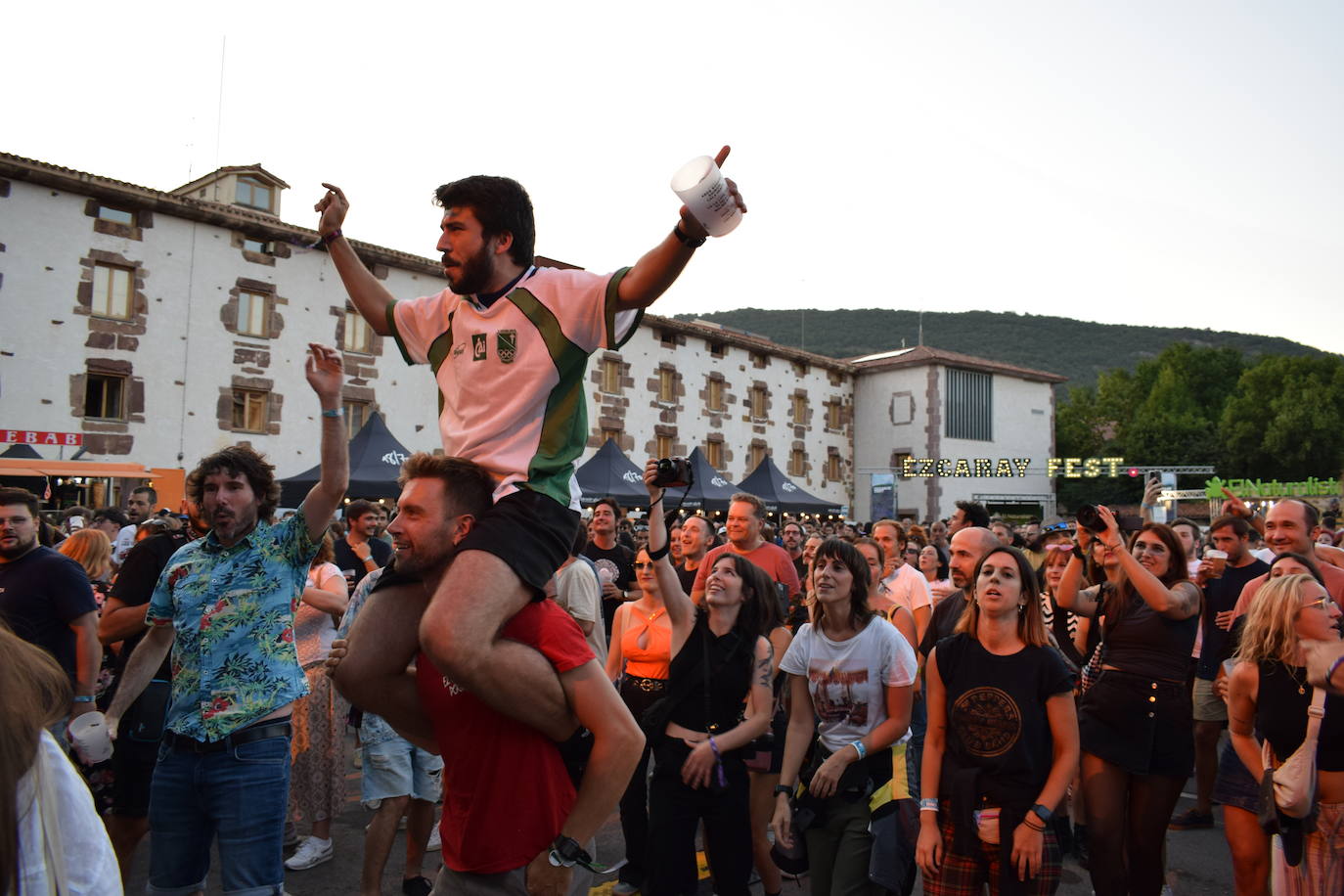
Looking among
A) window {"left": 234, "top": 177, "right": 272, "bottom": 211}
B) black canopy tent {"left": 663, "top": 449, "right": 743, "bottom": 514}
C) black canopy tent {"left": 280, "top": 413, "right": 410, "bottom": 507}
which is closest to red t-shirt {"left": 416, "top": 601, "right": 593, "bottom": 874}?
black canopy tent {"left": 280, "top": 413, "right": 410, "bottom": 507}

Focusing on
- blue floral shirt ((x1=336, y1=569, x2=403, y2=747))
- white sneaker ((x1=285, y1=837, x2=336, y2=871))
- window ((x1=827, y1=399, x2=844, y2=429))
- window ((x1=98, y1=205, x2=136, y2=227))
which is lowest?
white sneaker ((x1=285, y1=837, x2=336, y2=871))

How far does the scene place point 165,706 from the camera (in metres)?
4.62

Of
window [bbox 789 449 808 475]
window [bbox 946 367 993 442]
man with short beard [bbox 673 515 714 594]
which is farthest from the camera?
window [bbox 946 367 993 442]

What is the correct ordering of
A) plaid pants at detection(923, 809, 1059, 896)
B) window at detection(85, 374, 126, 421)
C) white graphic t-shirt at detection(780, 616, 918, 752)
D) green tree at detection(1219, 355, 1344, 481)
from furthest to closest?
green tree at detection(1219, 355, 1344, 481) < window at detection(85, 374, 126, 421) < white graphic t-shirt at detection(780, 616, 918, 752) < plaid pants at detection(923, 809, 1059, 896)

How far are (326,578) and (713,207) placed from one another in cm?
499

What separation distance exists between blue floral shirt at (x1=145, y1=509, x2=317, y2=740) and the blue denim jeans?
0.13 meters

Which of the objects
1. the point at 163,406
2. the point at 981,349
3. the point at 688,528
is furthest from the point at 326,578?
the point at 981,349

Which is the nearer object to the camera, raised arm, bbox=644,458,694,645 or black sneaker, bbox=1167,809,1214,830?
raised arm, bbox=644,458,694,645

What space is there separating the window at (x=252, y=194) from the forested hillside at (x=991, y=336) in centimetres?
9408

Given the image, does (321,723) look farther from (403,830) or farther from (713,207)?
(713,207)

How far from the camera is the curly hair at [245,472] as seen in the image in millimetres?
4133

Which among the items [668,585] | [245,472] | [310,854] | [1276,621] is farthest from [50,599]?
[1276,621]

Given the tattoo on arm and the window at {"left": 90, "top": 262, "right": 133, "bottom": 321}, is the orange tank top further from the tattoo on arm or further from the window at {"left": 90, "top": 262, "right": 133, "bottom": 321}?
the window at {"left": 90, "top": 262, "right": 133, "bottom": 321}

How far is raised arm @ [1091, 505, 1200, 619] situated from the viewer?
5129 mm
